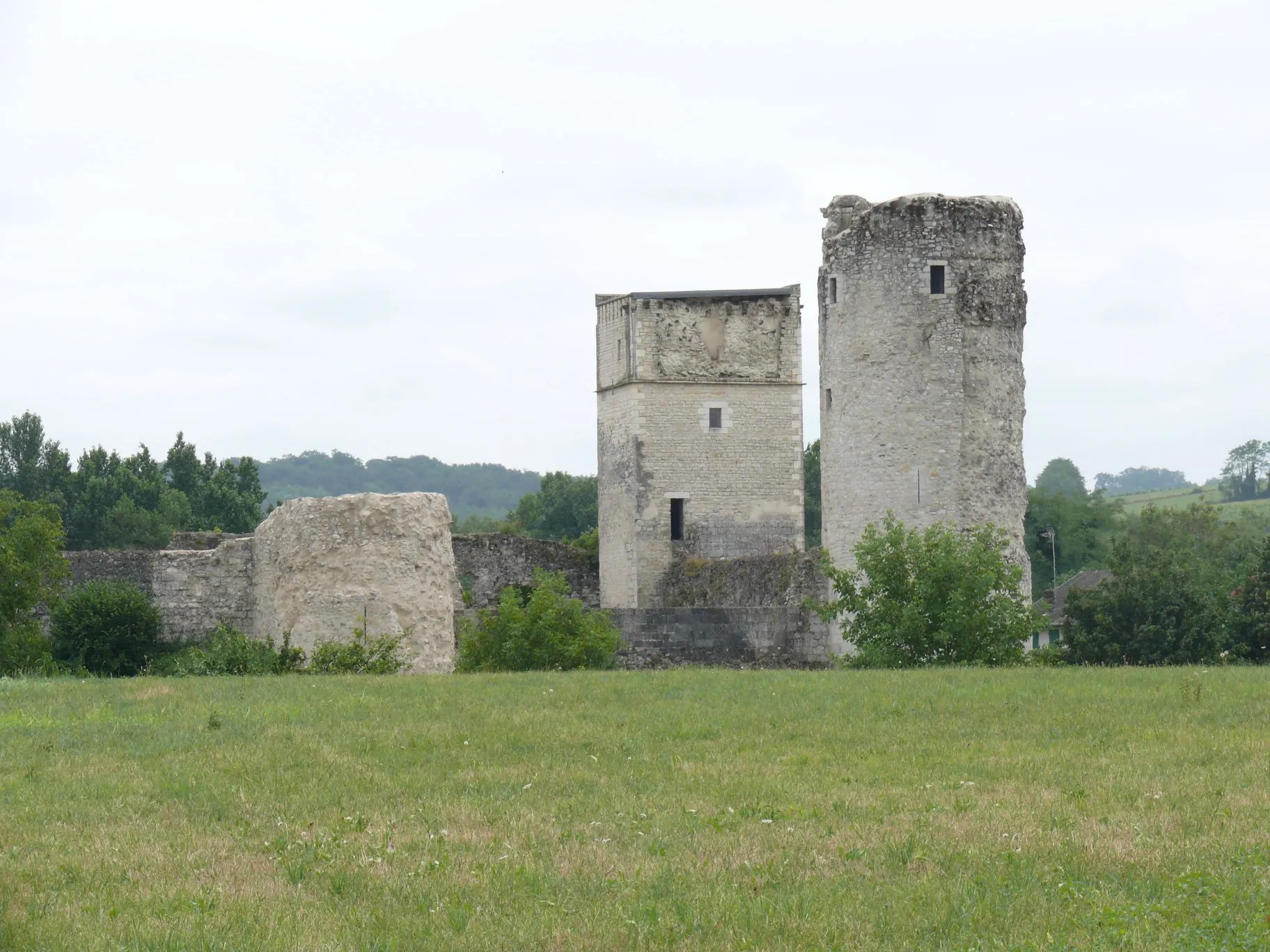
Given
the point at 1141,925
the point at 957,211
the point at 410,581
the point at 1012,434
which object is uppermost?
the point at 957,211

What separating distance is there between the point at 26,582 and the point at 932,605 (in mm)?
13138

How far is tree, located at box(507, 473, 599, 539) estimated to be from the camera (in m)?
89.3

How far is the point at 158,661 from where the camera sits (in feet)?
95.4

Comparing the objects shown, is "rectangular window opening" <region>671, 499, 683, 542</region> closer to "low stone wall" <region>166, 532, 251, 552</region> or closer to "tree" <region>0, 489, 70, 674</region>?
"low stone wall" <region>166, 532, 251, 552</region>

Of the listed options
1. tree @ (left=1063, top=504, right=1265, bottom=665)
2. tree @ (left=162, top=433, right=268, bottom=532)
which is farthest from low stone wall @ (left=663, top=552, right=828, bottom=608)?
tree @ (left=162, top=433, right=268, bottom=532)

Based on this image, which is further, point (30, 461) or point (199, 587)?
point (30, 461)

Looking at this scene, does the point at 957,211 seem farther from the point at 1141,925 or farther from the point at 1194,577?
the point at 1141,925

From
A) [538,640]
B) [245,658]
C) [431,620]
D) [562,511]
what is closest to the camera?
[245,658]

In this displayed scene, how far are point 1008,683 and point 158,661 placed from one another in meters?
15.3

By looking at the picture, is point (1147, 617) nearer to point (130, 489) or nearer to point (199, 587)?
point (199, 587)

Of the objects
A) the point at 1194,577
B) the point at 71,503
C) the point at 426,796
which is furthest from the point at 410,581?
the point at 71,503

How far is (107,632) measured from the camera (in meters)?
29.4

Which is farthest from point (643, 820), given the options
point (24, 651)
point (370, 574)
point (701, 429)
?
point (701, 429)

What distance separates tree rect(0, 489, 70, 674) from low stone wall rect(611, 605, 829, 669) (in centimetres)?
842
